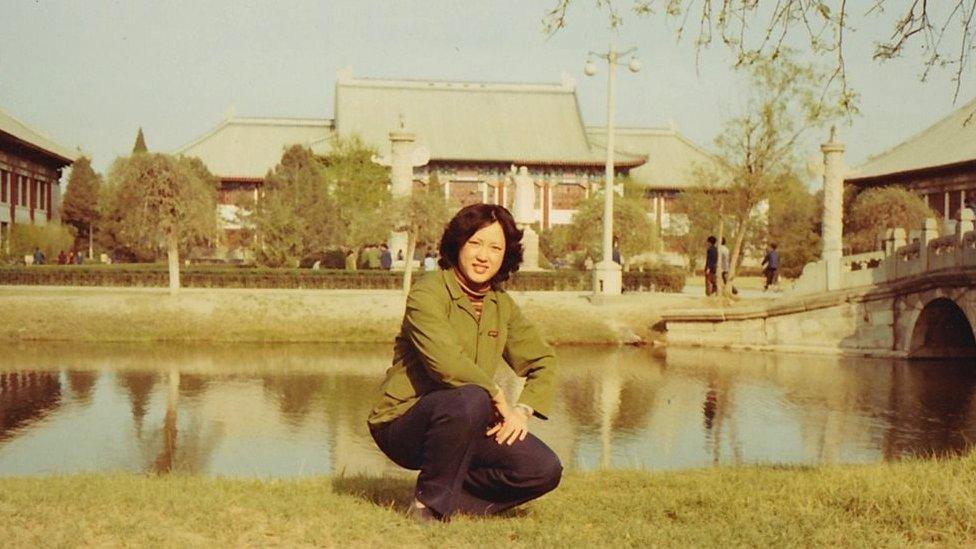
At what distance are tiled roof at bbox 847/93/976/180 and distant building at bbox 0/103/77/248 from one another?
3534 cm

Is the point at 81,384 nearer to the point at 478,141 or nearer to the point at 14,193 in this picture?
the point at 14,193

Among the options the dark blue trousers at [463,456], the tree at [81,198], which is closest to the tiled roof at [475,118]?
the tree at [81,198]

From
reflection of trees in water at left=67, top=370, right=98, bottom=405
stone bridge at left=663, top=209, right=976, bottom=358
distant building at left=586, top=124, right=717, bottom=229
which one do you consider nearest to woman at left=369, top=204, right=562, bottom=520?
reflection of trees in water at left=67, top=370, right=98, bottom=405

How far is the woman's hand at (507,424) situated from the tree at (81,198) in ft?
182

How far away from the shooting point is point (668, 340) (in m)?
24.7

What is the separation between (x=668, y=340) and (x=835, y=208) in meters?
6.75

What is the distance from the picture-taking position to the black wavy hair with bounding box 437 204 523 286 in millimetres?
5340

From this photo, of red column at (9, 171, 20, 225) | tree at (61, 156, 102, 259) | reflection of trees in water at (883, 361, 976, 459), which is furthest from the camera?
tree at (61, 156, 102, 259)

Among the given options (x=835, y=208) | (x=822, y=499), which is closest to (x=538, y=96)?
(x=835, y=208)

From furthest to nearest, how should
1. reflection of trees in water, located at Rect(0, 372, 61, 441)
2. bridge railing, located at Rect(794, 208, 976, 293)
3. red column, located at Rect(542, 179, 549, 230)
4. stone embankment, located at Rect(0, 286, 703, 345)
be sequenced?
red column, located at Rect(542, 179, 549, 230) → stone embankment, located at Rect(0, 286, 703, 345) → bridge railing, located at Rect(794, 208, 976, 293) → reflection of trees in water, located at Rect(0, 372, 61, 441)

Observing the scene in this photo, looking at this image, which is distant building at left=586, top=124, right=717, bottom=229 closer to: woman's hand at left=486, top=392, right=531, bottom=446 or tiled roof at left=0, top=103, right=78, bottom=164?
tiled roof at left=0, top=103, right=78, bottom=164

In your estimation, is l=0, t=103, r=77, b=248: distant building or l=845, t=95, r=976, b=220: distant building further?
l=0, t=103, r=77, b=248: distant building

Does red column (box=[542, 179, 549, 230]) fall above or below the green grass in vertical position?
above

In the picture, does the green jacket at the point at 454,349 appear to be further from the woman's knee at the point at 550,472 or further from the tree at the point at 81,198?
the tree at the point at 81,198
